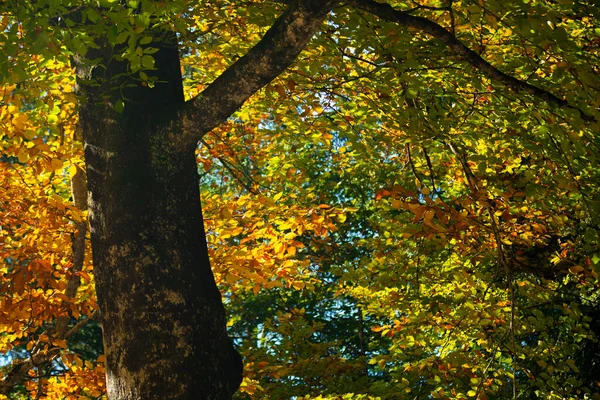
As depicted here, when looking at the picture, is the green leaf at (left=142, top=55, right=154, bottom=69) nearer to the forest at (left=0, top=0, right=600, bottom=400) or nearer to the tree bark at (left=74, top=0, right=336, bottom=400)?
the forest at (left=0, top=0, right=600, bottom=400)

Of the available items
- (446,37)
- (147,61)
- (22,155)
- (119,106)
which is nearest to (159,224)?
(119,106)

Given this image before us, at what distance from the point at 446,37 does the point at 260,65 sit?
122cm

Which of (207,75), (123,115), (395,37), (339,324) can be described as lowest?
(123,115)

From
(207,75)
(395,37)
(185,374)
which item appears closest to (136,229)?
(185,374)

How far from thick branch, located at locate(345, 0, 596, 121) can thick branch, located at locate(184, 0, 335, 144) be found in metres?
0.26

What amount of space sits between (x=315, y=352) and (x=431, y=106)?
6.03 metres

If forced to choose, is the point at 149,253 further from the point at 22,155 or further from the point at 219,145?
the point at 219,145

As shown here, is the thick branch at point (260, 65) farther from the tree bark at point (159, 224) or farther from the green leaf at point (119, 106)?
the green leaf at point (119, 106)

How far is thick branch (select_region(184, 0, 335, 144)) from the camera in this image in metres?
4.07

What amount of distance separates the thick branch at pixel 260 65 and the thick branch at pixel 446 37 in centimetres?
26

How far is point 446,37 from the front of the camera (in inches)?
179

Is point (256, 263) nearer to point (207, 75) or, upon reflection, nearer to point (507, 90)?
point (507, 90)

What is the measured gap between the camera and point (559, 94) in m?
6.18

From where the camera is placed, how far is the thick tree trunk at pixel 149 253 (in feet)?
13.4
